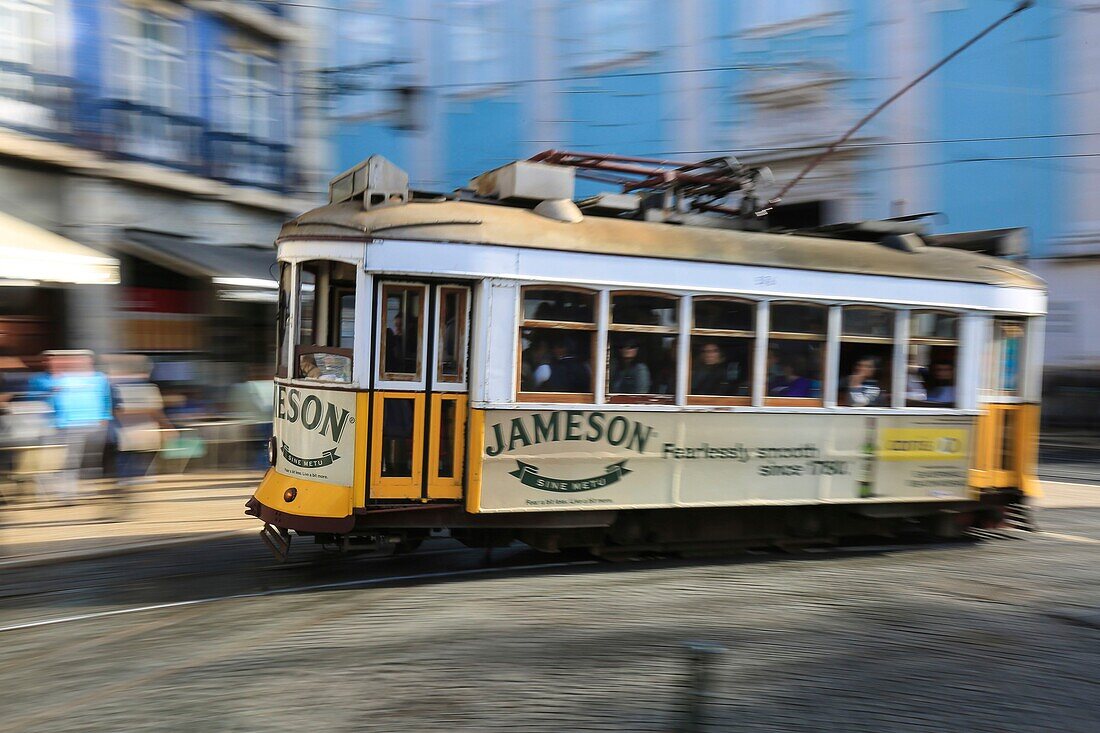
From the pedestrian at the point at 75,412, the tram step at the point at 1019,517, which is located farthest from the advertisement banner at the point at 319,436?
the tram step at the point at 1019,517

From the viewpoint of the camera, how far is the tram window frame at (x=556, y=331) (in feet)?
23.3

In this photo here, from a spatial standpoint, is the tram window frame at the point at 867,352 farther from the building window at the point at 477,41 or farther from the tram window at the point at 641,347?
the building window at the point at 477,41

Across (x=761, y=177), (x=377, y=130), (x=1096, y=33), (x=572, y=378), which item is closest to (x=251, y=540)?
(x=572, y=378)

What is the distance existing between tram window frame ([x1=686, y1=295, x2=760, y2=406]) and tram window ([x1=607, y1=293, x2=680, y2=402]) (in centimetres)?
16

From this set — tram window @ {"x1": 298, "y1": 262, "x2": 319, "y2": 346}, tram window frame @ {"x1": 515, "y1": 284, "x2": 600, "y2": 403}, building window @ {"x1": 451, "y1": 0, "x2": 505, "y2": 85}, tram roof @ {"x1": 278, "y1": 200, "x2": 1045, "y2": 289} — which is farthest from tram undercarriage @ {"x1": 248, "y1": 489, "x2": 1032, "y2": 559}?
building window @ {"x1": 451, "y1": 0, "x2": 505, "y2": 85}

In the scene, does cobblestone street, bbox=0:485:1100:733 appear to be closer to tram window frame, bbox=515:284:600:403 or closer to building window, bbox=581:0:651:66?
tram window frame, bbox=515:284:600:403

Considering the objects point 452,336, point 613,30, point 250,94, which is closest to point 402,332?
→ point 452,336

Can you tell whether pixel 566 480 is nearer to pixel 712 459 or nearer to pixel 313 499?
pixel 712 459

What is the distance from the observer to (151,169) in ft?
49.0

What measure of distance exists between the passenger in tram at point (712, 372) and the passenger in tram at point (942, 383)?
218 centimetres

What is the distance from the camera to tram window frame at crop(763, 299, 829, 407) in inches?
313

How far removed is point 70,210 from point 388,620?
34.4 ft

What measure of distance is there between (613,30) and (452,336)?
1608 cm

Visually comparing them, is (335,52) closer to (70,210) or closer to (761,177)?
(70,210)
